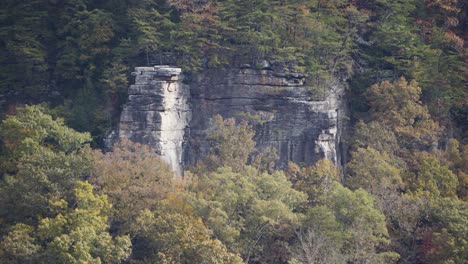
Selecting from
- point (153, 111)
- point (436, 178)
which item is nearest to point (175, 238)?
point (153, 111)

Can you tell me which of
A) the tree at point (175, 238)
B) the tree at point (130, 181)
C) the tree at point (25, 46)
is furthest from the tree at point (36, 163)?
the tree at point (25, 46)

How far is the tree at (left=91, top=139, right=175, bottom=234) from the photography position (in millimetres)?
25328

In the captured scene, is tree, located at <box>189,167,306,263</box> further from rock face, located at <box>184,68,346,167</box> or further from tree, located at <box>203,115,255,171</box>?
rock face, located at <box>184,68,346,167</box>

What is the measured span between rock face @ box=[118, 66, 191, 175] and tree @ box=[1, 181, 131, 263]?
4.84 meters

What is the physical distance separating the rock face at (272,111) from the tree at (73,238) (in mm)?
7200

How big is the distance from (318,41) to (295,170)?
21.1 feet

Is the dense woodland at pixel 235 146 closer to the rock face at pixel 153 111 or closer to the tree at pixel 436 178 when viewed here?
the tree at pixel 436 178

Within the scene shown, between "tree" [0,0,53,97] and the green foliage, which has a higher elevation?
"tree" [0,0,53,97]

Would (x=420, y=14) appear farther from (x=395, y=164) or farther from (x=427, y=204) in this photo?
(x=427, y=204)

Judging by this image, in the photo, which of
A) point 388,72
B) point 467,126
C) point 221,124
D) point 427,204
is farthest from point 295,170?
point 467,126

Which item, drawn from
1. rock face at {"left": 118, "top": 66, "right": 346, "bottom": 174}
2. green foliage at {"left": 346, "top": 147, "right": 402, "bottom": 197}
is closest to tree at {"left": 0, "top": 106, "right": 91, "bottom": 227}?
rock face at {"left": 118, "top": 66, "right": 346, "bottom": 174}

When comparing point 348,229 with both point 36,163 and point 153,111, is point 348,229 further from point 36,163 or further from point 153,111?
point 36,163

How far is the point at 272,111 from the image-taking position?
99.6ft

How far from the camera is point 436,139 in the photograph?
3122 centimetres
